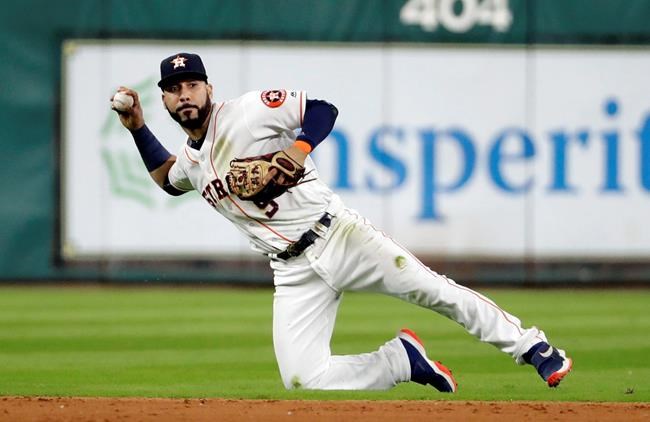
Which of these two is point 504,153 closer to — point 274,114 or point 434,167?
point 434,167

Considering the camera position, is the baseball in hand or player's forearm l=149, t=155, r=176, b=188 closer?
the baseball in hand

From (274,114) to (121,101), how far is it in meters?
0.78

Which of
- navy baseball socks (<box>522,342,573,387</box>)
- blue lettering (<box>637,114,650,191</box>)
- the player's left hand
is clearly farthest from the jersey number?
blue lettering (<box>637,114,650,191</box>)

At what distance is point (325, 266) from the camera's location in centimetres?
659

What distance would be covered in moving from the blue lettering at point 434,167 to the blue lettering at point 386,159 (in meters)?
0.22

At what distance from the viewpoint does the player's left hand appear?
20.5ft

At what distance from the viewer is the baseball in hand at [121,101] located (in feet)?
22.2

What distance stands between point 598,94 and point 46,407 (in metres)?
9.45

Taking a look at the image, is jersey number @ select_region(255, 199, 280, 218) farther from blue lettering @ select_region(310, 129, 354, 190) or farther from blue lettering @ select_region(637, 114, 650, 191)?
blue lettering @ select_region(637, 114, 650, 191)

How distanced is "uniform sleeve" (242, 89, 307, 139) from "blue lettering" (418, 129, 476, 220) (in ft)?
25.9

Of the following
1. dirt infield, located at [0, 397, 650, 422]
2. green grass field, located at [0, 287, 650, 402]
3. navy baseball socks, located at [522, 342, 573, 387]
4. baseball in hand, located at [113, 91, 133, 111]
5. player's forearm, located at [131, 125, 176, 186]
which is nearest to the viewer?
dirt infield, located at [0, 397, 650, 422]

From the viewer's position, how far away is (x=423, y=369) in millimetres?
6809

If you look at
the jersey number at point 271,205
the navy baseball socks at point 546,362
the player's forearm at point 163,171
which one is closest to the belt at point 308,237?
the jersey number at point 271,205

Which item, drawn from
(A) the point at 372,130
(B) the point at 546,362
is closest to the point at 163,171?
(B) the point at 546,362
